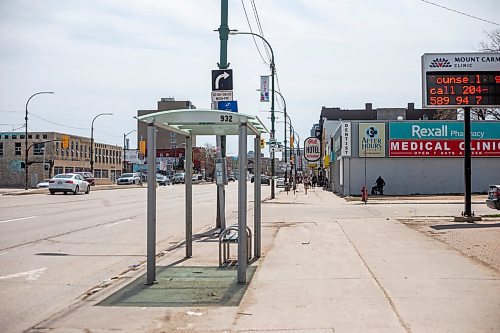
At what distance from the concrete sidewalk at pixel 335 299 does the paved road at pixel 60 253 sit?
0.51 metres

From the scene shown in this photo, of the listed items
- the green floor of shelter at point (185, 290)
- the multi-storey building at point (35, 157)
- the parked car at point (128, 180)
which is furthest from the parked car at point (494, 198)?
the parked car at point (128, 180)

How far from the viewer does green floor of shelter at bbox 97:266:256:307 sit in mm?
7965

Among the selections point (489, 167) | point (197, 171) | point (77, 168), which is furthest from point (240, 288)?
point (197, 171)

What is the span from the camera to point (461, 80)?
65.6 feet

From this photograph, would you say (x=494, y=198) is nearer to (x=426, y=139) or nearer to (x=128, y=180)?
(x=426, y=139)

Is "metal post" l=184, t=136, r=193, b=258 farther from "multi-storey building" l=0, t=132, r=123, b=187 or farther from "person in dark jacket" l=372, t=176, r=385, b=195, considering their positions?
"multi-storey building" l=0, t=132, r=123, b=187

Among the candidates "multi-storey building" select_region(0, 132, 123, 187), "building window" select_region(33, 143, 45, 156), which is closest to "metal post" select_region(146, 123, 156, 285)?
"multi-storey building" select_region(0, 132, 123, 187)

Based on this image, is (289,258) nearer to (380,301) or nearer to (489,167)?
(380,301)

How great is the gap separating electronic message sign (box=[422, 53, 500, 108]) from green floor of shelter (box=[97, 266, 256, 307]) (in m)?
12.1

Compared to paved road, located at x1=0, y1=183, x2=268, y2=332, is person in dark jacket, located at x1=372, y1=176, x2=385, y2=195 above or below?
above

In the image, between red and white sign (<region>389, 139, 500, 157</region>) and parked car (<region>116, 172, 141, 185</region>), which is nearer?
red and white sign (<region>389, 139, 500, 157</region>)

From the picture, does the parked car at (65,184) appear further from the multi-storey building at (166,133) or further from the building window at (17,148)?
the multi-storey building at (166,133)

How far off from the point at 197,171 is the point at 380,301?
122 metres

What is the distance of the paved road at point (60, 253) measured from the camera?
27.1 ft
